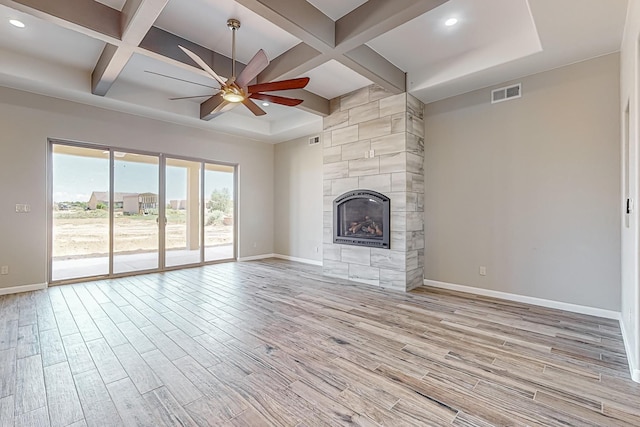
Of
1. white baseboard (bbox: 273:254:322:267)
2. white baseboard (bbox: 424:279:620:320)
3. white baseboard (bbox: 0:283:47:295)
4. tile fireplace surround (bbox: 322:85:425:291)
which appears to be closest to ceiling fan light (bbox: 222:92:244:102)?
tile fireplace surround (bbox: 322:85:425:291)

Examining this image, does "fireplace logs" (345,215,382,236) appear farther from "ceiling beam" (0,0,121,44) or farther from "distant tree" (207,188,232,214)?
"ceiling beam" (0,0,121,44)

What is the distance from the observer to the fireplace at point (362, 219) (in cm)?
465

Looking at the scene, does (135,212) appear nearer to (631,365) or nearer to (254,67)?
(254,67)

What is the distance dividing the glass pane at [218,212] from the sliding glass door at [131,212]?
0.02 meters

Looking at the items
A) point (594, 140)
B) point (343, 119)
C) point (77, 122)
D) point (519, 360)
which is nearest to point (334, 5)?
point (343, 119)

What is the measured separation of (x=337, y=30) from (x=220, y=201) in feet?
15.6

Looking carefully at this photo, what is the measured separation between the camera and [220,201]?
22.3 ft

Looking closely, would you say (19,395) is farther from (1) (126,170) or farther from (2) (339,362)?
(1) (126,170)

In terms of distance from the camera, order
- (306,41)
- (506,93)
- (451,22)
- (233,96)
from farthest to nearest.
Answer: (506,93), (233,96), (451,22), (306,41)

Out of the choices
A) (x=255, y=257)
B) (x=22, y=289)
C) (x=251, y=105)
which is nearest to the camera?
(x=251, y=105)

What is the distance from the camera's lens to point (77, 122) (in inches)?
191

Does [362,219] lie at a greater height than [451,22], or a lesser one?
lesser

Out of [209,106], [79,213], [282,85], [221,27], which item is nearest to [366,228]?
[282,85]

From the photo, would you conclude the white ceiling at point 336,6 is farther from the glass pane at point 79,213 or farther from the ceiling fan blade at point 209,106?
the glass pane at point 79,213
